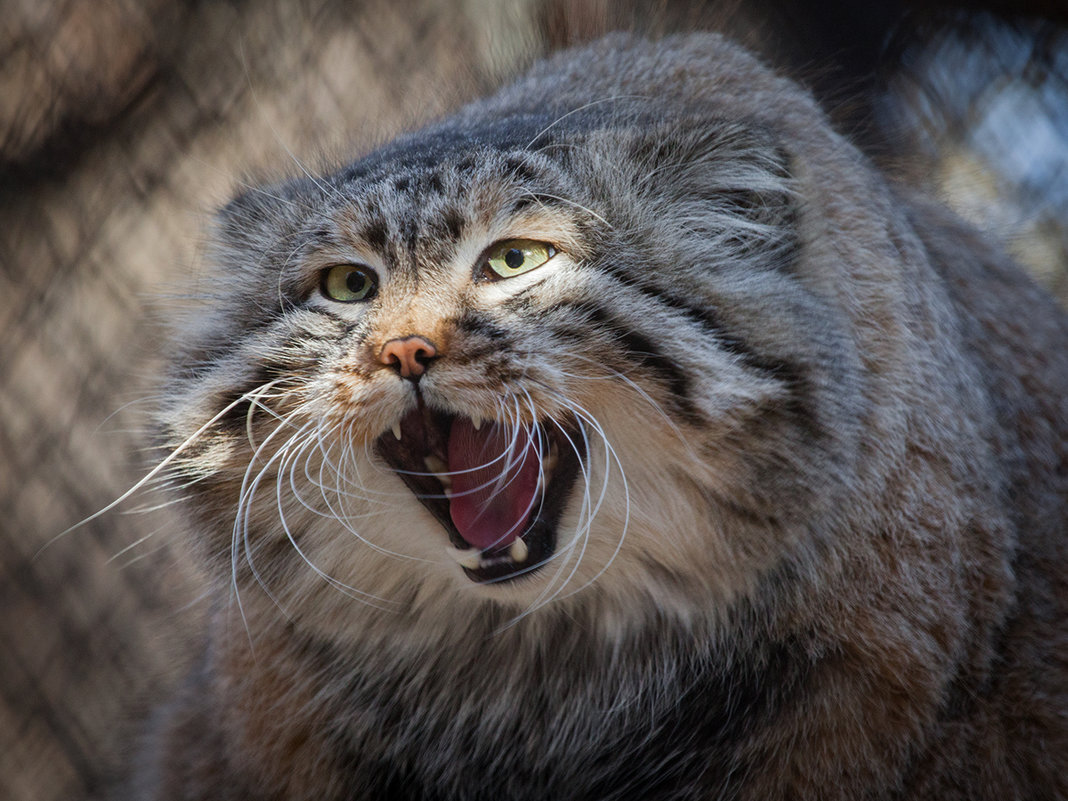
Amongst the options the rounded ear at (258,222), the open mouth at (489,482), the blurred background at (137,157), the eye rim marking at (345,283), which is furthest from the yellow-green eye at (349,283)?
the blurred background at (137,157)

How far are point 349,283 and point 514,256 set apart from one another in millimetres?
319

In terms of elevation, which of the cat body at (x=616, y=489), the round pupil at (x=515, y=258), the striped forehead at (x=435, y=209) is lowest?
the cat body at (x=616, y=489)

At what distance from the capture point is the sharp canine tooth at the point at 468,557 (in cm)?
165

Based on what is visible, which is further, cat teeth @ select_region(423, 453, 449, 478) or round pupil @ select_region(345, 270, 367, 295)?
round pupil @ select_region(345, 270, 367, 295)

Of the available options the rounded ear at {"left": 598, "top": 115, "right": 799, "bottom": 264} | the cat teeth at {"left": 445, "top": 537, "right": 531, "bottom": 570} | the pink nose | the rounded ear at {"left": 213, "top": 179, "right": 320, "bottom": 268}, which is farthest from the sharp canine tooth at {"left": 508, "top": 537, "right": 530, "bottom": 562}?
the rounded ear at {"left": 213, "top": 179, "right": 320, "bottom": 268}

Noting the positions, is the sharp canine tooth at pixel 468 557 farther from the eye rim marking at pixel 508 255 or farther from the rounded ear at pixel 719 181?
the rounded ear at pixel 719 181

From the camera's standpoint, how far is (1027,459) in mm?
2066

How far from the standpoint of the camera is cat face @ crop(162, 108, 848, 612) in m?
1.62

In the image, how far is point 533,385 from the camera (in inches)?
61.6

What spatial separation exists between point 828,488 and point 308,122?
244cm

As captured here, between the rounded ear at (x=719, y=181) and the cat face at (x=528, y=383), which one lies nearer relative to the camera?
the cat face at (x=528, y=383)

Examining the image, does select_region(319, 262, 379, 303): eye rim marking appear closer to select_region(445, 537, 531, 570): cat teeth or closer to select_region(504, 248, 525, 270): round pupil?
select_region(504, 248, 525, 270): round pupil

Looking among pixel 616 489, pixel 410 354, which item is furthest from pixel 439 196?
pixel 616 489

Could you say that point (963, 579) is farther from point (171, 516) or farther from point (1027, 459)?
point (171, 516)
